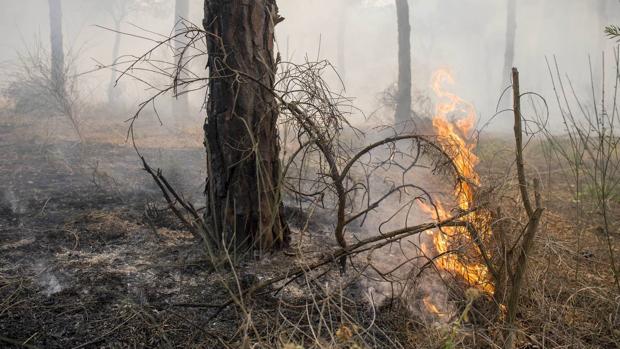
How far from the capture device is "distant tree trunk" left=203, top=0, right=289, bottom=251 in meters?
3.00

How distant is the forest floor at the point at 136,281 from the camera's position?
2289 mm

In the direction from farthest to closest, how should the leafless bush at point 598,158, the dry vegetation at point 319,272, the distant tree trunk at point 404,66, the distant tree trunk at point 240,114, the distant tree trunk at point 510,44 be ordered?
1. the distant tree trunk at point 510,44
2. the distant tree trunk at point 404,66
3. the distant tree trunk at point 240,114
4. the leafless bush at point 598,158
5. the dry vegetation at point 319,272

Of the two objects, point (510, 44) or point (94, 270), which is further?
point (510, 44)

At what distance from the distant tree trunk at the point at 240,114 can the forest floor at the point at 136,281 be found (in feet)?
1.22

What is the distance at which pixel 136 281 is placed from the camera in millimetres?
2791

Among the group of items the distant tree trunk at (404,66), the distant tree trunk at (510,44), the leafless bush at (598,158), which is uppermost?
the distant tree trunk at (510,44)

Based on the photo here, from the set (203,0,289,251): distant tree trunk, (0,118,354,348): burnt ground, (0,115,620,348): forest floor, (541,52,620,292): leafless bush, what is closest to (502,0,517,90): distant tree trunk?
(541,52,620,292): leafless bush

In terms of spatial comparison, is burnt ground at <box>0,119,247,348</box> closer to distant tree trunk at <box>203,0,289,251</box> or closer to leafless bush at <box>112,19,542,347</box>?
leafless bush at <box>112,19,542,347</box>

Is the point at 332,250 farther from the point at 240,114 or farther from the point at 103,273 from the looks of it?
the point at 103,273

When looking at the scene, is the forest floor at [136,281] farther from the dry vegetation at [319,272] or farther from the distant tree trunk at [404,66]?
the distant tree trunk at [404,66]

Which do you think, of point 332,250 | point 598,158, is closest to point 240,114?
point 332,250

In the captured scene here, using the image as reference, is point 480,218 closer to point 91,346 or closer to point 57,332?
point 91,346

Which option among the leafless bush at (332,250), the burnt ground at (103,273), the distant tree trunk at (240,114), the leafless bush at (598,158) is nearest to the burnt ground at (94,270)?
the burnt ground at (103,273)

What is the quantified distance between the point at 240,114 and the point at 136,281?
1.36 meters
